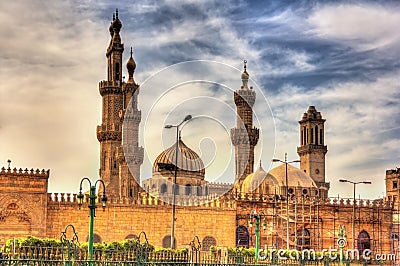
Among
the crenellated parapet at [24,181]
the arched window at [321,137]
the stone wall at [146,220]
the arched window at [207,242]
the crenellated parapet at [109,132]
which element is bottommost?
the arched window at [207,242]

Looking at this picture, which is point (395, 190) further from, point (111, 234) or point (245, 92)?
point (111, 234)

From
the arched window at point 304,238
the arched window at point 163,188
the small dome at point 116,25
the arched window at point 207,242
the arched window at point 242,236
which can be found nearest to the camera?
the arched window at point 207,242

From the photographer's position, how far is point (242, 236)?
46.3 m

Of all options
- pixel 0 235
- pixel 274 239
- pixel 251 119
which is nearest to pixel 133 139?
pixel 251 119

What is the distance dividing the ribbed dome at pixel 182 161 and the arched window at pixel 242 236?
787 cm

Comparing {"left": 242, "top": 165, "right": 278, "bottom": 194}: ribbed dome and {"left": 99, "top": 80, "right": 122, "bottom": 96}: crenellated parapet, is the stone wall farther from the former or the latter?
{"left": 99, "top": 80, "right": 122, "bottom": 96}: crenellated parapet

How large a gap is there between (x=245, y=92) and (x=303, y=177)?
29.3 feet

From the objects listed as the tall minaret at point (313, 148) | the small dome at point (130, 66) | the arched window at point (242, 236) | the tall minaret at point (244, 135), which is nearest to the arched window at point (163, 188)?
the tall minaret at point (244, 135)

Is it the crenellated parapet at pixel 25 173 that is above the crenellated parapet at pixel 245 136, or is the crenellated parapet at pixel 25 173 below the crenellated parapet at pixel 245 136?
below

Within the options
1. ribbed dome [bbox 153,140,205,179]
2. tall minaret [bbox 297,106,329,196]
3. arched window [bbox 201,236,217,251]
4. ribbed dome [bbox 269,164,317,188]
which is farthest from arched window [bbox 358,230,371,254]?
tall minaret [bbox 297,106,329,196]

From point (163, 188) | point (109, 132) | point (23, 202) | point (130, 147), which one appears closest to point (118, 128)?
point (109, 132)

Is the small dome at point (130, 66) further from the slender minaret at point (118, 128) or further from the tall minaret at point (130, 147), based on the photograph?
the tall minaret at point (130, 147)

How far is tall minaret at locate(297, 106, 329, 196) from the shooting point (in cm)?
6544

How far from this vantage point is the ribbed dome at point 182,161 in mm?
Result: 52375
